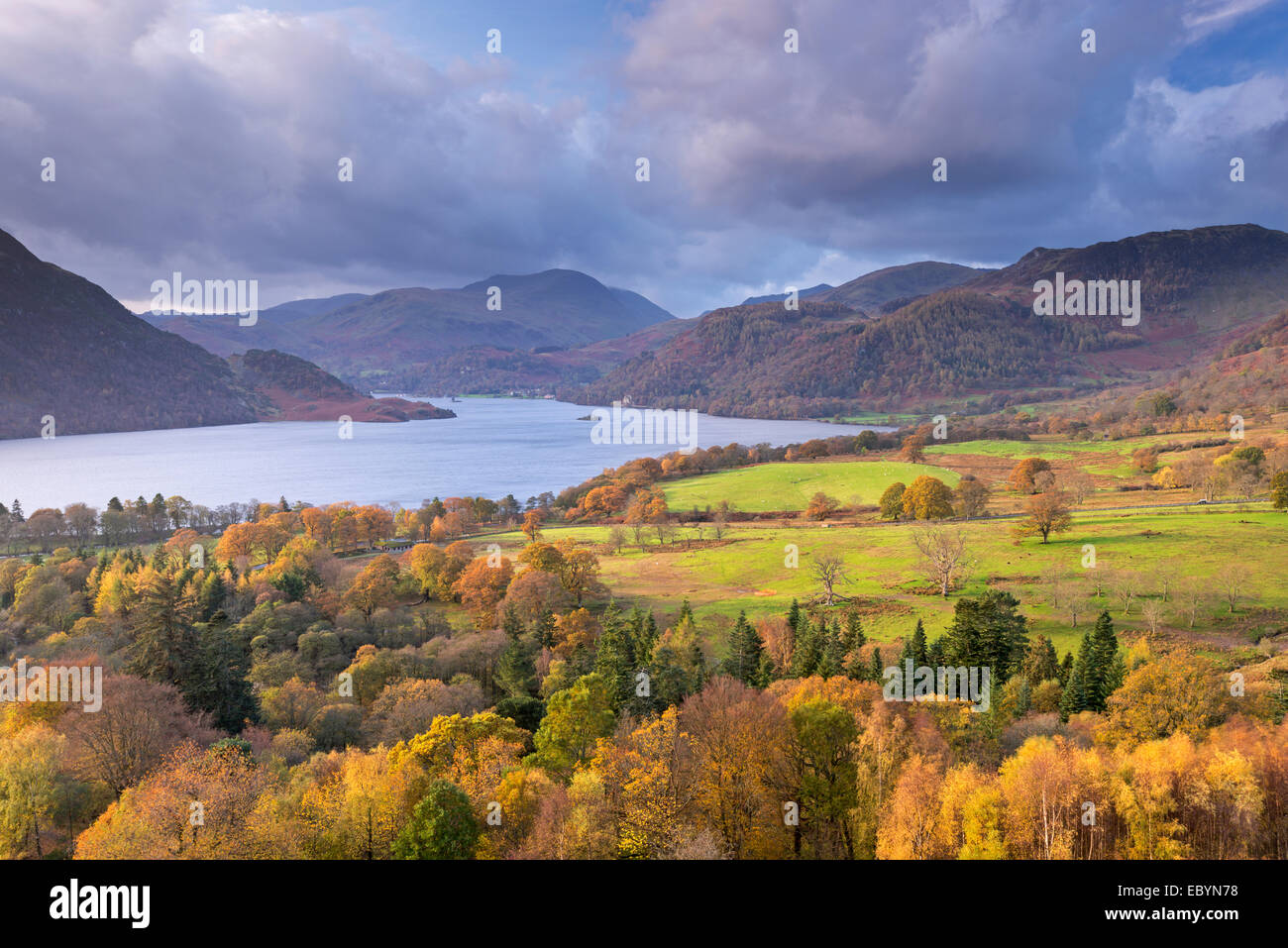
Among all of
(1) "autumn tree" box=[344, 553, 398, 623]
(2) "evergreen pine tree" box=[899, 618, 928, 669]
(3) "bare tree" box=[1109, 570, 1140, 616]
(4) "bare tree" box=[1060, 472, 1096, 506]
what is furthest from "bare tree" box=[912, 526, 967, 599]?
(1) "autumn tree" box=[344, 553, 398, 623]

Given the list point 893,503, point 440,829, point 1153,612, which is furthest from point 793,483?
point 440,829

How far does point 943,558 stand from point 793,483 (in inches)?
1915

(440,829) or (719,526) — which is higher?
(719,526)

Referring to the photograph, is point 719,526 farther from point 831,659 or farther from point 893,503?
point 831,659

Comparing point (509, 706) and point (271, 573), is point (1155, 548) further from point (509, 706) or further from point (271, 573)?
point (271, 573)

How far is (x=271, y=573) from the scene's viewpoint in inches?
2053

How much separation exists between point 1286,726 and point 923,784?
12611 mm

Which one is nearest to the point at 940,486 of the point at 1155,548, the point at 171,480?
the point at 1155,548

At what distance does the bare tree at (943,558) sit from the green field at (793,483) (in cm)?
2836

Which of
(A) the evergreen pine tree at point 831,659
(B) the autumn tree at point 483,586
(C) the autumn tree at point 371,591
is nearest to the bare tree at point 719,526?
(B) the autumn tree at point 483,586

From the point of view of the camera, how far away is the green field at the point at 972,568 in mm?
39834

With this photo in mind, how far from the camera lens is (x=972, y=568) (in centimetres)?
4850

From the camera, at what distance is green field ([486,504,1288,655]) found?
131ft

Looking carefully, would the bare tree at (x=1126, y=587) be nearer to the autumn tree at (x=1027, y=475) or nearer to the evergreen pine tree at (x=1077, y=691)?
the evergreen pine tree at (x=1077, y=691)
